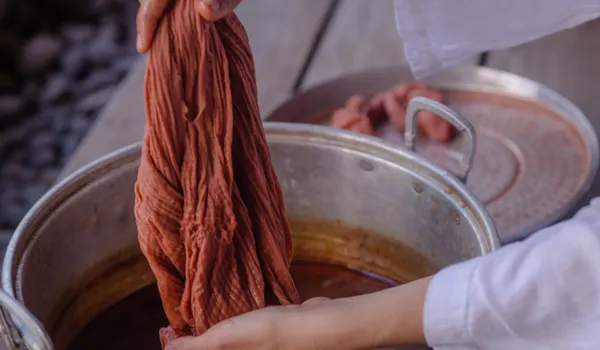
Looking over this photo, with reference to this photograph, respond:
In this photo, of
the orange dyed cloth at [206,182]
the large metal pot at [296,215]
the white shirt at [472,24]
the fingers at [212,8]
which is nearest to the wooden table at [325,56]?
the white shirt at [472,24]

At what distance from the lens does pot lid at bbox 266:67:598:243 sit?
3.58 feet

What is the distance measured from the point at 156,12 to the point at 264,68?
0.85m

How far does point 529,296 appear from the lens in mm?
552

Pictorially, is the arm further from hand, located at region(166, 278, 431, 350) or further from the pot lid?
the pot lid

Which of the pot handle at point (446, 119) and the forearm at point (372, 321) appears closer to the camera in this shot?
the forearm at point (372, 321)

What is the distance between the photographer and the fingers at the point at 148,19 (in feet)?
1.97

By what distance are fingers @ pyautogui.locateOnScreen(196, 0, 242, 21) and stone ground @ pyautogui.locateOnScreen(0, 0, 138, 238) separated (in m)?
1.22

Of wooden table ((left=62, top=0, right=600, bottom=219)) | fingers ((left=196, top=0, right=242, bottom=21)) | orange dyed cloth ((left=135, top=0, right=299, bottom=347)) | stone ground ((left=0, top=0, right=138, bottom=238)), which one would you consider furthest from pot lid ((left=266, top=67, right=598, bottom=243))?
stone ground ((left=0, top=0, right=138, bottom=238))

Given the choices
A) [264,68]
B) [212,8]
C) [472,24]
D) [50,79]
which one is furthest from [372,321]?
[50,79]

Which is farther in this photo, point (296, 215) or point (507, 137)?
point (507, 137)

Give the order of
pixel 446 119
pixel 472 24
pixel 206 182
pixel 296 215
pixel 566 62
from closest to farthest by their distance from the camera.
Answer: pixel 206 182, pixel 446 119, pixel 296 215, pixel 472 24, pixel 566 62

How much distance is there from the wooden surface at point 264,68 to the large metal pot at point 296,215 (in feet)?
1.33

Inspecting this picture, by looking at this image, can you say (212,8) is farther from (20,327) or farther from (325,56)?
(325,56)

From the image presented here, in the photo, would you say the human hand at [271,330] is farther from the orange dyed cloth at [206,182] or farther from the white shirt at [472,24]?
the white shirt at [472,24]
